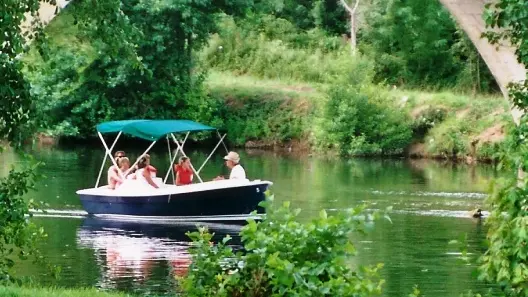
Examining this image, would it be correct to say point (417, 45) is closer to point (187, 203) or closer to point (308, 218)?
point (187, 203)

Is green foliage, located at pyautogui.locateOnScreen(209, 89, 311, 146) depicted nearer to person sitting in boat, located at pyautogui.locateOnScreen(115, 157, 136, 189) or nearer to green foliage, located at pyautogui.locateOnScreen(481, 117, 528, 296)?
person sitting in boat, located at pyautogui.locateOnScreen(115, 157, 136, 189)

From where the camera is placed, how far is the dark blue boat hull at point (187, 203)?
21.4m

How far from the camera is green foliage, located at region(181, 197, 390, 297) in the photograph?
23.4ft

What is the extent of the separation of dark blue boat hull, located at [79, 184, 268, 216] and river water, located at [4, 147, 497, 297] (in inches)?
17.5

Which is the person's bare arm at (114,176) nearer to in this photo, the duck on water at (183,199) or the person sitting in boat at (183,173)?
the duck on water at (183,199)

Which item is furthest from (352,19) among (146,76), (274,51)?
(146,76)

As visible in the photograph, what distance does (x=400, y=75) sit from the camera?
44.7 meters

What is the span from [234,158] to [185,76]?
64.1ft

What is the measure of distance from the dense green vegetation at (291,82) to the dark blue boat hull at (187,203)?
13336 mm

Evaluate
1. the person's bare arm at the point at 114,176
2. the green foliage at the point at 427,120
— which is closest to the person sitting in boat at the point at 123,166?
the person's bare arm at the point at 114,176

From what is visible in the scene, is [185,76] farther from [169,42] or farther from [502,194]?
[502,194]

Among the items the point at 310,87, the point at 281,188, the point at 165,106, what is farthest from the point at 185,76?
the point at 281,188

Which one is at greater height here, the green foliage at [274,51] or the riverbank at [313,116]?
the green foliage at [274,51]

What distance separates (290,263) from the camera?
23.5ft
